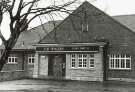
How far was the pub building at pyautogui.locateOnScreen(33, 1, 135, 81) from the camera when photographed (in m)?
30.3

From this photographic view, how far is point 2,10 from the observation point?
13.2 meters

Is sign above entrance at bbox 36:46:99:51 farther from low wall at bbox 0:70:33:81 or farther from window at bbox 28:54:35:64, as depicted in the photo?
window at bbox 28:54:35:64

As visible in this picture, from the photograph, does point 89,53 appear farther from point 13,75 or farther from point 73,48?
point 13,75

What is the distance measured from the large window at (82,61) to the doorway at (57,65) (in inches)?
82.9

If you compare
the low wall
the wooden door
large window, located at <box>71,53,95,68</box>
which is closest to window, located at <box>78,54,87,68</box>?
large window, located at <box>71,53,95,68</box>

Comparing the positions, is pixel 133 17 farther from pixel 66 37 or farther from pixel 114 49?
pixel 66 37

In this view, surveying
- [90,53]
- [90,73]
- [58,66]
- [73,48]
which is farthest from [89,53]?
[58,66]

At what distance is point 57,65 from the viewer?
33438mm

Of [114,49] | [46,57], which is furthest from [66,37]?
[114,49]

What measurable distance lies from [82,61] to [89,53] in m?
1.19

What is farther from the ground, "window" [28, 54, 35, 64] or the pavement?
"window" [28, 54, 35, 64]

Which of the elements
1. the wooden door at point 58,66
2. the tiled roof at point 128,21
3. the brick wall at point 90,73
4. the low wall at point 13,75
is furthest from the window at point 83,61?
the tiled roof at point 128,21

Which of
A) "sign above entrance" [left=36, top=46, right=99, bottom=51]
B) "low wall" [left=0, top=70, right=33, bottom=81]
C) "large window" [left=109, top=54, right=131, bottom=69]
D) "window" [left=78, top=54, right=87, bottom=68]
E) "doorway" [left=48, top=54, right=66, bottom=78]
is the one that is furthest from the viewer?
"doorway" [left=48, top=54, right=66, bottom=78]

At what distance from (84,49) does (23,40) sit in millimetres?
13203
